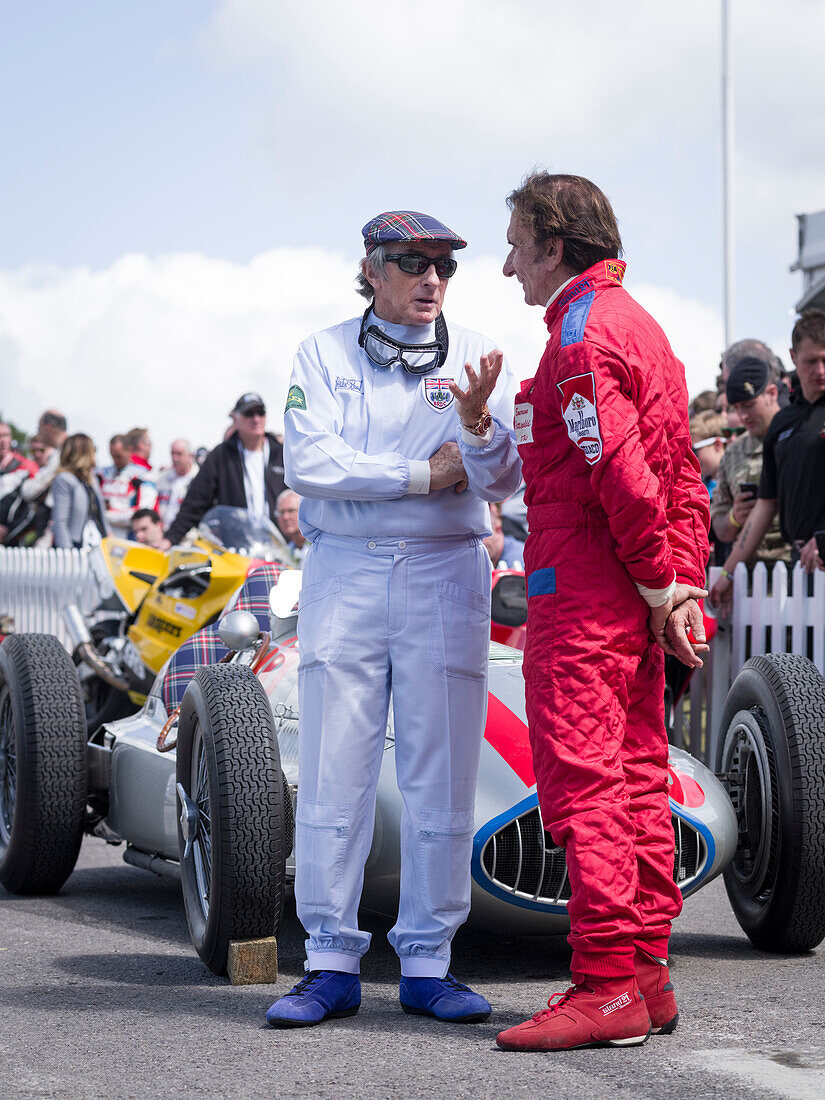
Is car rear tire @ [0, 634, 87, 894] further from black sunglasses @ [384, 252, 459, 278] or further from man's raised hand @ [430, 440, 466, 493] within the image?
black sunglasses @ [384, 252, 459, 278]

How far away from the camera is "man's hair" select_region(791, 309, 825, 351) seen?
20.5ft

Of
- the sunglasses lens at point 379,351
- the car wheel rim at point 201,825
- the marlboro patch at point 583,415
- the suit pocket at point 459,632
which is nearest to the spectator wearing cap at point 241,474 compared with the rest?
the car wheel rim at point 201,825

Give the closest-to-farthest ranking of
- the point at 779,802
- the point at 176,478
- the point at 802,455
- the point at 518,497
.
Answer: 1. the point at 779,802
2. the point at 802,455
3. the point at 518,497
4. the point at 176,478

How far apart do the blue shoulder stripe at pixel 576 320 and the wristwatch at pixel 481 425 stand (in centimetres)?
31

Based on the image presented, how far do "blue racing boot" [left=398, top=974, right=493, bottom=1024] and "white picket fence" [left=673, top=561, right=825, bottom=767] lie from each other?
9.98 ft

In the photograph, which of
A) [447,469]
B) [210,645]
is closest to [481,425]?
[447,469]

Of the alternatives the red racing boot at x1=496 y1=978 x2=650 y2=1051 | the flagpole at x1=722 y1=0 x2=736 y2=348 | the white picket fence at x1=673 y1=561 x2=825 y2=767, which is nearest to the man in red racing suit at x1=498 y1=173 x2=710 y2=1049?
the red racing boot at x1=496 y1=978 x2=650 y2=1051

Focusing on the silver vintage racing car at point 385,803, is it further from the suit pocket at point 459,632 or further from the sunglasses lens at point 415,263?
the sunglasses lens at point 415,263

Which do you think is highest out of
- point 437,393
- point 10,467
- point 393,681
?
point 10,467

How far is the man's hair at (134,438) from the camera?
14.0 meters

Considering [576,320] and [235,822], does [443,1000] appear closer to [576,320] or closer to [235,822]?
[235,822]

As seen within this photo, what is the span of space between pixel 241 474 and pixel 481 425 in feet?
17.0

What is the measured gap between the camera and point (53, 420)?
45.8 feet

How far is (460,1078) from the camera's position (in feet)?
10.1
